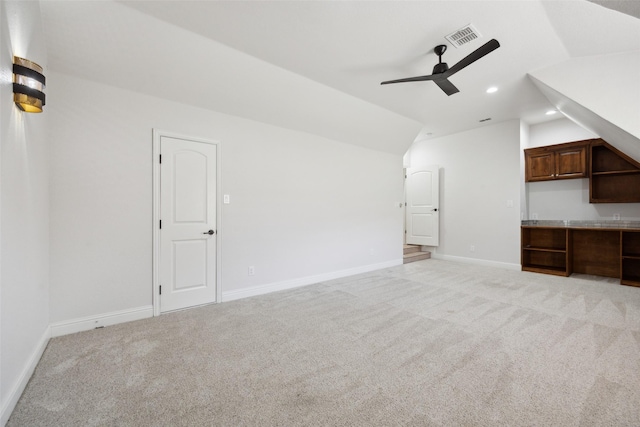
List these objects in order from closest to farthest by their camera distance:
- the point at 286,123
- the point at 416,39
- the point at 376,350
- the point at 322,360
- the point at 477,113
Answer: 1. the point at 322,360
2. the point at 376,350
3. the point at 416,39
4. the point at 286,123
5. the point at 477,113

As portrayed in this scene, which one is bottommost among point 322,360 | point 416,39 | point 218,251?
point 322,360

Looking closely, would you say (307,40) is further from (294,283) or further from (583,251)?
(583,251)

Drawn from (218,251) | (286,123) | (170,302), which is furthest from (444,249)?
(170,302)

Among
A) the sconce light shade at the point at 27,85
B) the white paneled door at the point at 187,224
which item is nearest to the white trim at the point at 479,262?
the white paneled door at the point at 187,224

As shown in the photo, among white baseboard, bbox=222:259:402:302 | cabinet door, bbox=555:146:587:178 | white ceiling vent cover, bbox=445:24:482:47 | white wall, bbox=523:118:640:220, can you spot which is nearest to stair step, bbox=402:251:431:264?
white baseboard, bbox=222:259:402:302

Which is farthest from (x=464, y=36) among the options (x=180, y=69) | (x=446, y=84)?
(x=180, y=69)

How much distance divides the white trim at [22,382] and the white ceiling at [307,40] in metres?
2.44

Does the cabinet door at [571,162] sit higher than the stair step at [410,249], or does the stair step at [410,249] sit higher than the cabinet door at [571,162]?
the cabinet door at [571,162]

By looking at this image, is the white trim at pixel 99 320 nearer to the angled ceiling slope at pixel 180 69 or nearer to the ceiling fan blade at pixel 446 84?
the angled ceiling slope at pixel 180 69

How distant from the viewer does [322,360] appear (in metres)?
2.05

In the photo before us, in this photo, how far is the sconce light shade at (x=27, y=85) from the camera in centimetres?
160

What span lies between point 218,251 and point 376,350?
7.28ft

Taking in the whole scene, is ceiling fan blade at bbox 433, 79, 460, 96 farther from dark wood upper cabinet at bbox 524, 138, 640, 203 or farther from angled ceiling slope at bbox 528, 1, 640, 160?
dark wood upper cabinet at bbox 524, 138, 640, 203

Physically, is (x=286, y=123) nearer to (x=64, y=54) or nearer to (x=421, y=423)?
(x=64, y=54)
